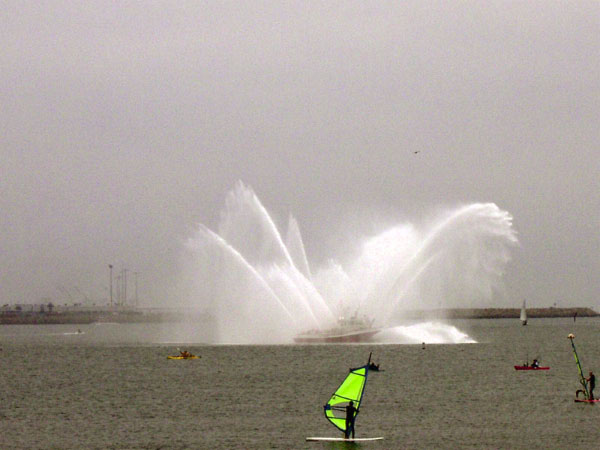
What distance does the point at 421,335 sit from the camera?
420 feet

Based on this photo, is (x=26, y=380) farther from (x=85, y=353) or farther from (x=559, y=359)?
(x=559, y=359)

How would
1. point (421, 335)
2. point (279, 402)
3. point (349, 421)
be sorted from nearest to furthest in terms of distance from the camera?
point (349, 421) < point (279, 402) < point (421, 335)

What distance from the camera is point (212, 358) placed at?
9594cm

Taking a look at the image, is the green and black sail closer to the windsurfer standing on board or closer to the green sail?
the green sail

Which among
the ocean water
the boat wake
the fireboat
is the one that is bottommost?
the ocean water

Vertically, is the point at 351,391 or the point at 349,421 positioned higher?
the point at 351,391

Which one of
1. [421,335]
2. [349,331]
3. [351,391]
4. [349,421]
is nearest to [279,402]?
[351,391]

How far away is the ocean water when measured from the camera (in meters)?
45.4

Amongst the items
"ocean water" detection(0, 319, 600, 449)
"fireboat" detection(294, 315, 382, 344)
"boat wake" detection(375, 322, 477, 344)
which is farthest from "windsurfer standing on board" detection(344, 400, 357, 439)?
"boat wake" detection(375, 322, 477, 344)

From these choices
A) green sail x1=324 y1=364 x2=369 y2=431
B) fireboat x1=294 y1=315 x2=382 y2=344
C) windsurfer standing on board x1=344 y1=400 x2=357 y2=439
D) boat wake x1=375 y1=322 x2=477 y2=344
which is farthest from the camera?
boat wake x1=375 y1=322 x2=477 y2=344

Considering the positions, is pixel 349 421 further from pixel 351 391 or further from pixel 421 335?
pixel 421 335

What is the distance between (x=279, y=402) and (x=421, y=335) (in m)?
71.1

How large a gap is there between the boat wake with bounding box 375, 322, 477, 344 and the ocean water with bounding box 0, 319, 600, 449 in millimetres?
18392

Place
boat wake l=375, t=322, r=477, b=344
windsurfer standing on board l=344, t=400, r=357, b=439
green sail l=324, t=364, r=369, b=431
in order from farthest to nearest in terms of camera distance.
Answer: boat wake l=375, t=322, r=477, b=344 < green sail l=324, t=364, r=369, b=431 < windsurfer standing on board l=344, t=400, r=357, b=439
